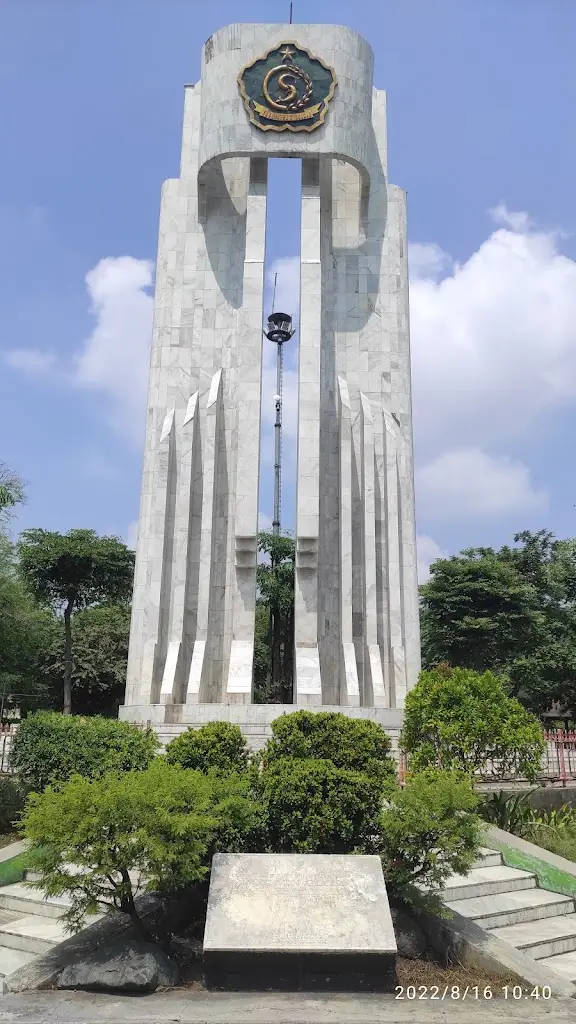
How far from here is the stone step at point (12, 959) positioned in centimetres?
663

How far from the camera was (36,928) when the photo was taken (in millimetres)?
7336

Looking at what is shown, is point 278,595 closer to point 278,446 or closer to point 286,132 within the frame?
point 278,446

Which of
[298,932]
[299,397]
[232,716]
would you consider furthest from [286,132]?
[298,932]

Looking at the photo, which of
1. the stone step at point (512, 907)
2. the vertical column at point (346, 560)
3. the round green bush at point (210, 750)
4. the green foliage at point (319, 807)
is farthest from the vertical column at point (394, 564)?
the green foliage at point (319, 807)

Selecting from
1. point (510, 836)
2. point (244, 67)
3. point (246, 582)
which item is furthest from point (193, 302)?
point (510, 836)

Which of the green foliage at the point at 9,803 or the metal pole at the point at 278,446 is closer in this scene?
the green foliage at the point at 9,803

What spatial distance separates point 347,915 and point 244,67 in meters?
18.4

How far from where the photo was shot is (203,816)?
636cm

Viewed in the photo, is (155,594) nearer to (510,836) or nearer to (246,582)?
(246,582)

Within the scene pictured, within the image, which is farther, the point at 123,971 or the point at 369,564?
the point at 369,564

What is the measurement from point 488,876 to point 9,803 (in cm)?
687

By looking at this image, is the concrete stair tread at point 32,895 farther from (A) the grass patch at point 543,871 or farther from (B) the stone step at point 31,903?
(A) the grass patch at point 543,871

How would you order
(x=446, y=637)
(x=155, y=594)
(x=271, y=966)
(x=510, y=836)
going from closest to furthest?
(x=271, y=966), (x=510, y=836), (x=155, y=594), (x=446, y=637)

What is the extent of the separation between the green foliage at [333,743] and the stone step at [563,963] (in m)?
2.06
